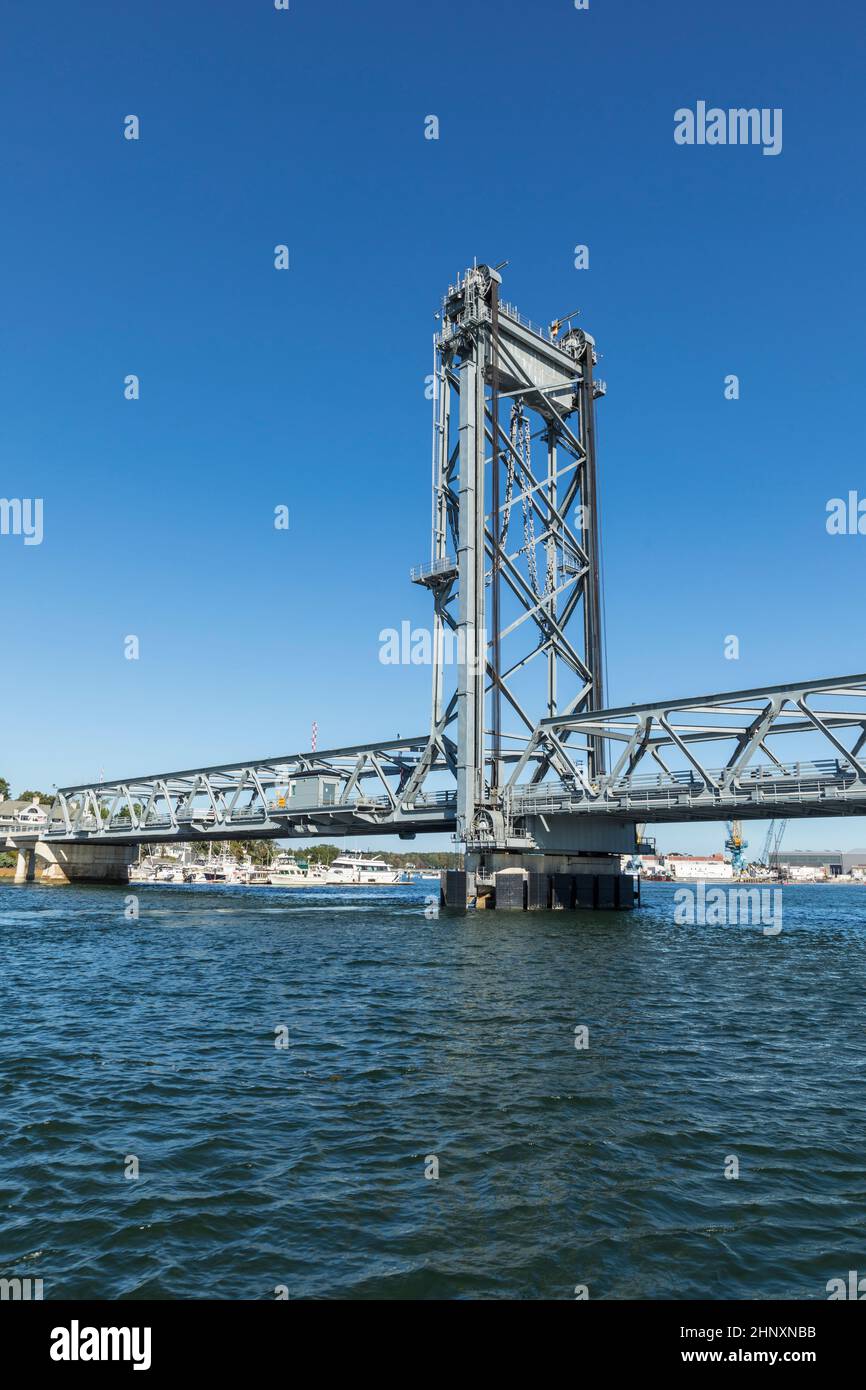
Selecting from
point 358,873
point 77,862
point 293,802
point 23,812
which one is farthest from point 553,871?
point 23,812

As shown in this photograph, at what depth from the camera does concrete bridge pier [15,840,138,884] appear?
113938 millimetres

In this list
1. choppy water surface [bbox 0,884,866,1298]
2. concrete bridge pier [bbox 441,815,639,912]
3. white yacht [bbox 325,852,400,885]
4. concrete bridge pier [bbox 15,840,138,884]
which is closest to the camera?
choppy water surface [bbox 0,884,866,1298]

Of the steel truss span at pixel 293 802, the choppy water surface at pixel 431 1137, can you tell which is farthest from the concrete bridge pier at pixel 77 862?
the choppy water surface at pixel 431 1137

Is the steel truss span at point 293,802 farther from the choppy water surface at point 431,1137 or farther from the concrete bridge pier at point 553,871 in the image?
the choppy water surface at point 431,1137

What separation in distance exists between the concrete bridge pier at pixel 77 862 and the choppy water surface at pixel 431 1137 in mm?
93533

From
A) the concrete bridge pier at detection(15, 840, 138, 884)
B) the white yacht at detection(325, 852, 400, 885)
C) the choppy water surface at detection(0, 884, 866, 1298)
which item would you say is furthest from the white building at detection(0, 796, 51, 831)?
the choppy water surface at detection(0, 884, 866, 1298)

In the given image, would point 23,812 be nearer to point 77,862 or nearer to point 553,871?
point 77,862

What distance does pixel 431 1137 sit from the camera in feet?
41.0

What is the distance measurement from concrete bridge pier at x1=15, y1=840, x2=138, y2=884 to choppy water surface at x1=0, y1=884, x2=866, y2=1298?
93.5 m

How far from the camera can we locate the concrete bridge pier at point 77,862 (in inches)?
4486

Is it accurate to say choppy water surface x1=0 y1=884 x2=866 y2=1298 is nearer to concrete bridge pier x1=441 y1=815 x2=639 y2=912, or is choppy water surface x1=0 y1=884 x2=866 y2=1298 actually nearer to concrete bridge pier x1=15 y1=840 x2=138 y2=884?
concrete bridge pier x1=441 y1=815 x2=639 y2=912

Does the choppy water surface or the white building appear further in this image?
the white building

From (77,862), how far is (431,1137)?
114355 millimetres
